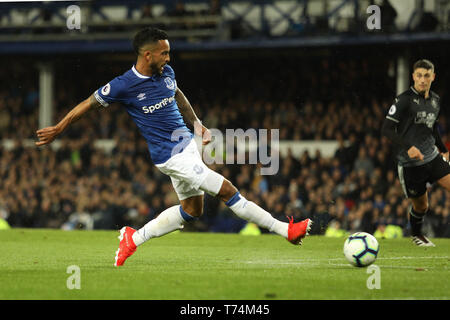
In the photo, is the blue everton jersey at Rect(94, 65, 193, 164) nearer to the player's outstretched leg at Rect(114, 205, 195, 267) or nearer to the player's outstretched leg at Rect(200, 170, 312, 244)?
the player's outstretched leg at Rect(200, 170, 312, 244)

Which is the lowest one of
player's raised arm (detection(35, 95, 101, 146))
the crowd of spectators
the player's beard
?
the crowd of spectators

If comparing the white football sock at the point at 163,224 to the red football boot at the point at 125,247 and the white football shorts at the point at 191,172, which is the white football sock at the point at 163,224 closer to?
the red football boot at the point at 125,247

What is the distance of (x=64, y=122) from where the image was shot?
7578 millimetres

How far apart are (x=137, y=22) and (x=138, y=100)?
1392 cm

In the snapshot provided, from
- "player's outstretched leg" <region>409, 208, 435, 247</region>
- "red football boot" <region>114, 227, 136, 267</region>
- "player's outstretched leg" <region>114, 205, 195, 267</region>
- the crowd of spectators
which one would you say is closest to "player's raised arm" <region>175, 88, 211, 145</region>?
"player's outstretched leg" <region>114, 205, 195, 267</region>

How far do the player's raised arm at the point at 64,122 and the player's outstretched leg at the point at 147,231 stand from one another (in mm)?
1300

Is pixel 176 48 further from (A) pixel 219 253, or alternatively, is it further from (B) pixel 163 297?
(B) pixel 163 297

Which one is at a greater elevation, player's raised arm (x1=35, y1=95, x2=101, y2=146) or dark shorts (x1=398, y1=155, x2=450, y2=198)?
player's raised arm (x1=35, y1=95, x2=101, y2=146)

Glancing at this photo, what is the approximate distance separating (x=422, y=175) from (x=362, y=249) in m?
3.20

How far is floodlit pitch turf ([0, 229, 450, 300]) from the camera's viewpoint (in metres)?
6.15

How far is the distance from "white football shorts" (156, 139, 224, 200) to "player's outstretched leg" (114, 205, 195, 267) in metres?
0.36

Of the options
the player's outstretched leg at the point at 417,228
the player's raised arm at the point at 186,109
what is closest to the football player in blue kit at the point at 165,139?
the player's raised arm at the point at 186,109

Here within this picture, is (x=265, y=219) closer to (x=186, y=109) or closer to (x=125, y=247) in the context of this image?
(x=125, y=247)

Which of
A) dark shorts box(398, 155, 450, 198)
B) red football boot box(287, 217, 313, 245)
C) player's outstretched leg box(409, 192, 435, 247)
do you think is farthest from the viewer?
player's outstretched leg box(409, 192, 435, 247)
